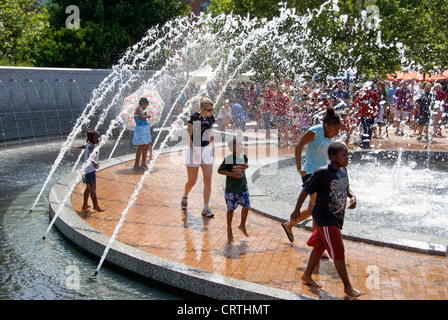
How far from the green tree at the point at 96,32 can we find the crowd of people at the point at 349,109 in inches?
229

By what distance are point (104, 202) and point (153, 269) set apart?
3.08m

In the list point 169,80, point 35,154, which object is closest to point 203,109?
point 35,154

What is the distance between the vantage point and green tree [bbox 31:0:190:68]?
1975 centimetres

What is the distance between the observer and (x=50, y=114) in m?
16.2

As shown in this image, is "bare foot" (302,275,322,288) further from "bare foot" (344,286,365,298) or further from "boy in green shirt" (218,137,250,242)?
"boy in green shirt" (218,137,250,242)

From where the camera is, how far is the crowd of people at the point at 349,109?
1449cm

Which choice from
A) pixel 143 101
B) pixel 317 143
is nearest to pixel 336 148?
pixel 317 143

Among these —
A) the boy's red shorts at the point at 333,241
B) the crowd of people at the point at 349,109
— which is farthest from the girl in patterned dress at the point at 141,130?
the boy's red shorts at the point at 333,241

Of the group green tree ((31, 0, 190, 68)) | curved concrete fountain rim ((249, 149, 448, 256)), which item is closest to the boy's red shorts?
curved concrete fountain rim ((249, 149, 448, 256))

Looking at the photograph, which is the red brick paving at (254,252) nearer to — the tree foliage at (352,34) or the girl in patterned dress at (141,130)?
the girl in patterned dress at (141,130)

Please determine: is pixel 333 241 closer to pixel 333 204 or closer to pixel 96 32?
pixel 333 204

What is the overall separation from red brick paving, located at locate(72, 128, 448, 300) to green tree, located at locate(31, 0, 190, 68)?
42.9 feet
